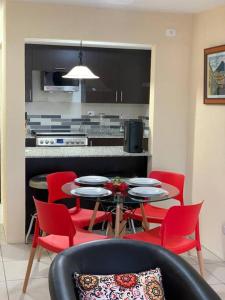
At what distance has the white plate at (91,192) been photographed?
3303 millimetres

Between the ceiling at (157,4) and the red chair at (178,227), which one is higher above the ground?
the ceiling at (157,4)

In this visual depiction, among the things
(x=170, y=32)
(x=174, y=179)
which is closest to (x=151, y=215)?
(x=174, y=179)

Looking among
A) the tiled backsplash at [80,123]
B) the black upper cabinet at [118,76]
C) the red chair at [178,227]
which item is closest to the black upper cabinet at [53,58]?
the black upper cabinet at [118,76]

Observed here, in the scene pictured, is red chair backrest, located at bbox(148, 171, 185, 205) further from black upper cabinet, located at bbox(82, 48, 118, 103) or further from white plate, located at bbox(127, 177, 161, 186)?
black upper cabinet, located at bbox(82, 48, 118, 103)

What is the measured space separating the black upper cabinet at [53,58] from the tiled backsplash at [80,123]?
2.88ft

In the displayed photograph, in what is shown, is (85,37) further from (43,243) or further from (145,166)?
(43,243)

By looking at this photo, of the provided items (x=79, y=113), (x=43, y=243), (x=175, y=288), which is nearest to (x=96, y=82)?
(x=79, y=113)

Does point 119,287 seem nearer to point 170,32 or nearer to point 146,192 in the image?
point 146,192

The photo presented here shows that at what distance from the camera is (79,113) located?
6977mm

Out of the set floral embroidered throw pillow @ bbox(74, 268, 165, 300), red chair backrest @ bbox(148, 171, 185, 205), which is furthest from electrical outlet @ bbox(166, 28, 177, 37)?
floral embroidered throw pillow @ bbox(74, 268, 165, 300)

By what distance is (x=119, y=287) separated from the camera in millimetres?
2113

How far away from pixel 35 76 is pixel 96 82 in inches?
36.1

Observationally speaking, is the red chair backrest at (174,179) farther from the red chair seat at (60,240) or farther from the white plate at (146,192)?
the red chair seat at (60,240)

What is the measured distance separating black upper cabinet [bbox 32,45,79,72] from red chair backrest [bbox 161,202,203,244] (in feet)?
12.3
